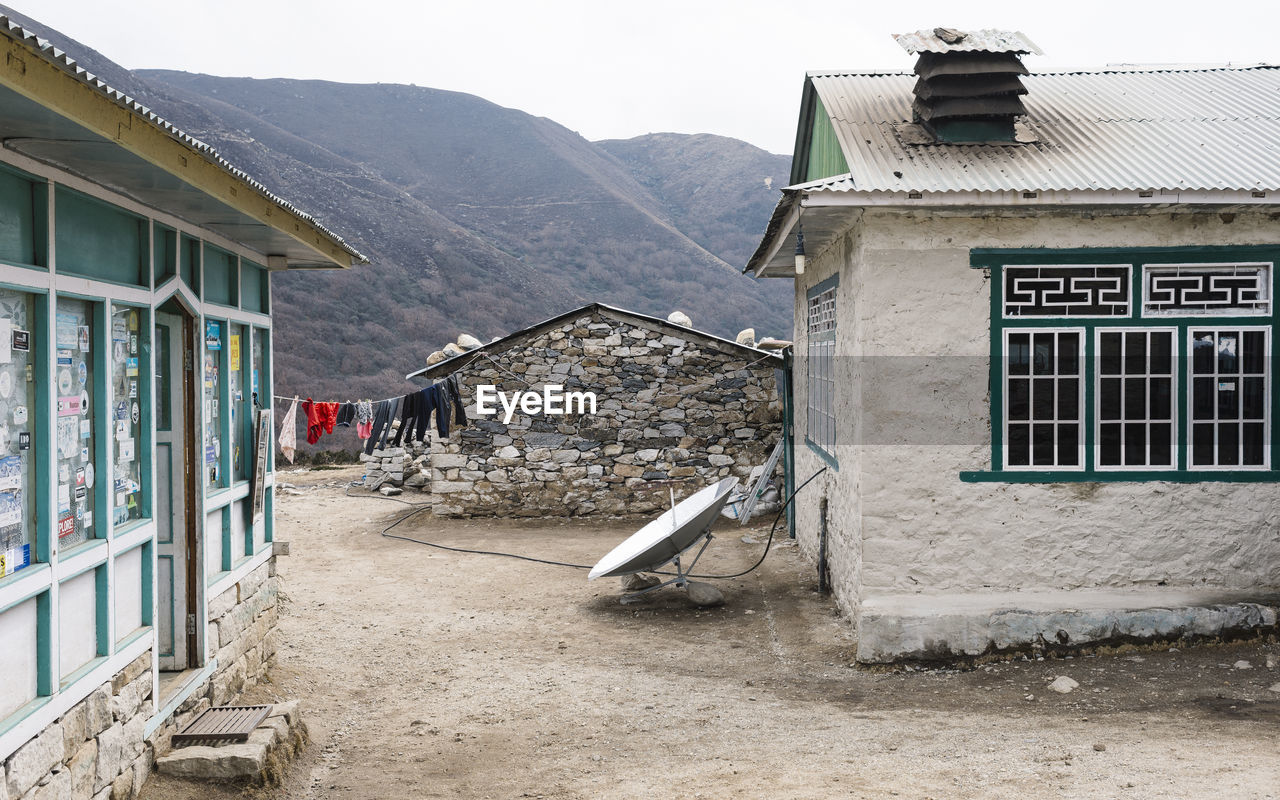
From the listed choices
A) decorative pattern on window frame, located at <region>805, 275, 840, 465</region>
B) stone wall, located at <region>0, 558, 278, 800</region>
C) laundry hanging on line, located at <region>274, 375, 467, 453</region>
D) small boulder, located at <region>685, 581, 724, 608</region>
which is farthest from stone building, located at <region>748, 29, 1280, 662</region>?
laundry hanging on line, located at <region>274, 375, 467, 453</region>

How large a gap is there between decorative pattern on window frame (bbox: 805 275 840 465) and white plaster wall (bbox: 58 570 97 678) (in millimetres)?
5886

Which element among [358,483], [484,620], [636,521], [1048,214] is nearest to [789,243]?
[1048,214]

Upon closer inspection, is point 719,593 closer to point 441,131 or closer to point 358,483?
point 358,483

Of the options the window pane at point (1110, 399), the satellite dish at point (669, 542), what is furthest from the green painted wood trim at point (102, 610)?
the window pane at point (1110, 399)

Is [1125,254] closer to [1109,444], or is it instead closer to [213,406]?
[1109,444]

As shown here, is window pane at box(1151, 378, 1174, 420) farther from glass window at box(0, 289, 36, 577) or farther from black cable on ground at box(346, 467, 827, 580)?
glass window at box(0, 289, 36, 577)

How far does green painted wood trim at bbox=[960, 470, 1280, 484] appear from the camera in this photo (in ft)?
22.5

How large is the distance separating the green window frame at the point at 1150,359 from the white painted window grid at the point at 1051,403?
13mm

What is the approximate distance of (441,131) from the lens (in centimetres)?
7662

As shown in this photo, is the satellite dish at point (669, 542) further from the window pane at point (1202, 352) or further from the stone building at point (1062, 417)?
the window pane at point (1202, 352)

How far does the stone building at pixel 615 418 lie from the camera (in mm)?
14242

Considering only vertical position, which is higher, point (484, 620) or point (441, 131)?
point (441, 131)

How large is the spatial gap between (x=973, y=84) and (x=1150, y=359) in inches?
95.4

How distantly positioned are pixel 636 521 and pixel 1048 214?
8454 mm
